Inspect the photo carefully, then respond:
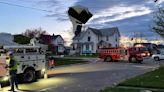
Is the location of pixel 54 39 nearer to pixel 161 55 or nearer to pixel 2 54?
pixel 161 55

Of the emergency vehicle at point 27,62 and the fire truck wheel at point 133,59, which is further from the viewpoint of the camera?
the fire truck wheel at point 133,59

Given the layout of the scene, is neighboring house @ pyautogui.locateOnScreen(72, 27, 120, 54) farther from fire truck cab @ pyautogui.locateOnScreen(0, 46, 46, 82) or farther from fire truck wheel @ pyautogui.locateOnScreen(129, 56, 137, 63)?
fire truck cab @ pyautogui.locateOnScreen(0, 46, 46, 82)

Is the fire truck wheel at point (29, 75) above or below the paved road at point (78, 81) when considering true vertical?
above

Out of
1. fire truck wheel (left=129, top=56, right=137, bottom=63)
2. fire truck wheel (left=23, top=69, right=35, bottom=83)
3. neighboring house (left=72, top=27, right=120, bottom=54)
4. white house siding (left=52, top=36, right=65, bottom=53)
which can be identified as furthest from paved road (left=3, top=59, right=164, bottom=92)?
white house siding (left=52, top=36, right=65, bottom=53)

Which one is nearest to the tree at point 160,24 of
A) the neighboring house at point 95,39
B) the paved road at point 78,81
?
the paved road at point 78,81

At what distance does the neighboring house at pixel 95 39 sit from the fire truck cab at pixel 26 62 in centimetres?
8229

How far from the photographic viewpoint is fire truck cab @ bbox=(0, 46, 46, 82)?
61.5ft

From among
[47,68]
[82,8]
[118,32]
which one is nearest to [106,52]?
[47,68]

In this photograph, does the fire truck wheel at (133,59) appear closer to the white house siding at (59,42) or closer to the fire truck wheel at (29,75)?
the fire truck wheel at (29,75)

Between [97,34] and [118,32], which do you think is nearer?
[97,34]

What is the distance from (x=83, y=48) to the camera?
108 m

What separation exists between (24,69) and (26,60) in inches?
23.0

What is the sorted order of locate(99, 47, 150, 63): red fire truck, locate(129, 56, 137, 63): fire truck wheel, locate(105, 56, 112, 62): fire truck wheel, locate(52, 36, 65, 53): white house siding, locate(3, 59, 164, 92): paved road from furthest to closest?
locate(52, 36, 65, 53): white house siding
locate(105, 56, 112, 62): fire truck wheel
locate(99, 47, 150, 63): red fire truck
locate(129, 56, 137, 63): fire truck wheel
locate(3, 59, 164, 92): paved road

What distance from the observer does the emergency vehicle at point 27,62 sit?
18.8 metres
